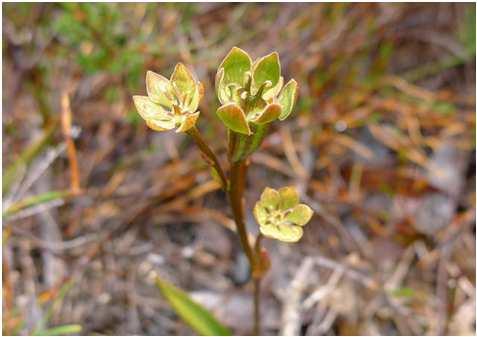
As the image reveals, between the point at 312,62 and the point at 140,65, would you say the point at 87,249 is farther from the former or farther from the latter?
the point at 312,62

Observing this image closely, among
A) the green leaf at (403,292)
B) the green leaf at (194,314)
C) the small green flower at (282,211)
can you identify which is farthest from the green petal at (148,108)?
the green leaf at (403,292)

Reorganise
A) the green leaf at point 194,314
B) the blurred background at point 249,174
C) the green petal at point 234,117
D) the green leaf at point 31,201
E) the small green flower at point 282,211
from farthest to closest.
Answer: the blurred background at point 249,174 < the green leaf at point 31,201 < the green leaf at point 194,314 < the small green flower at point 282,211 < the green petal at point 234,117

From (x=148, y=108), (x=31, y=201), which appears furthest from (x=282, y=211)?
(x=31, y=201)

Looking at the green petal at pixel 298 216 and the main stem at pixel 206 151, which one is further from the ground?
the main stem at pixel 206 151

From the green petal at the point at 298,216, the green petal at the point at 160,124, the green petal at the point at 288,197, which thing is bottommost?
the green petal at the point at 298,216

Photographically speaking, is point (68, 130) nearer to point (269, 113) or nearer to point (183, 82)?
point (183, 82)

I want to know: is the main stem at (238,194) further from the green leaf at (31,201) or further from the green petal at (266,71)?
the green leaf at (31,201)

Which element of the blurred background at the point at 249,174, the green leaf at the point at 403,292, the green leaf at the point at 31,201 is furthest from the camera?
the blurred background at the point at 249,174
